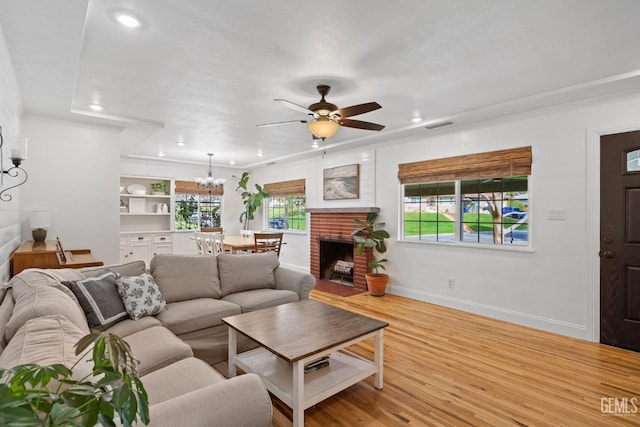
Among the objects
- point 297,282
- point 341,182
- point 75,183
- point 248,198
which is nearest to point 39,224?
point 75,183

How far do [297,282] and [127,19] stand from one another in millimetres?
2696

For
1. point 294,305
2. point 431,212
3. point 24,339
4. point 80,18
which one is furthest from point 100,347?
point 431,212

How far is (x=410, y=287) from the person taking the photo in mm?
4996

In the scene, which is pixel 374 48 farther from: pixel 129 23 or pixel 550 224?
pixel 550 224

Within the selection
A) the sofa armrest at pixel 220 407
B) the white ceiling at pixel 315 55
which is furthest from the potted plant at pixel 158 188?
the sofa armrest at pixel 220 407

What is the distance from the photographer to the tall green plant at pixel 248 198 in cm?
797

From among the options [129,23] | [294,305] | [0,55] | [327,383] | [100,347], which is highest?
[129,23]

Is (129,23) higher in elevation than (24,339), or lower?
higher

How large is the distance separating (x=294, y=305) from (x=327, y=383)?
855mm

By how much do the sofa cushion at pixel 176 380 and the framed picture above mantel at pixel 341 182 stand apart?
442 cm

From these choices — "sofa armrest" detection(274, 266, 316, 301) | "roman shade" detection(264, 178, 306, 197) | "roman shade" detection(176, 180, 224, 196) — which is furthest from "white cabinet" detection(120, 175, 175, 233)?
"sofa armrest" detection(274, 266, 316, 301)

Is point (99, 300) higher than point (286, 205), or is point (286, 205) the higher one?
point (286, 205)

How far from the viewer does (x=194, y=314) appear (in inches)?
108

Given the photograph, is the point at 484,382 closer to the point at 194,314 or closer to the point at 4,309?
the point at 194,314
